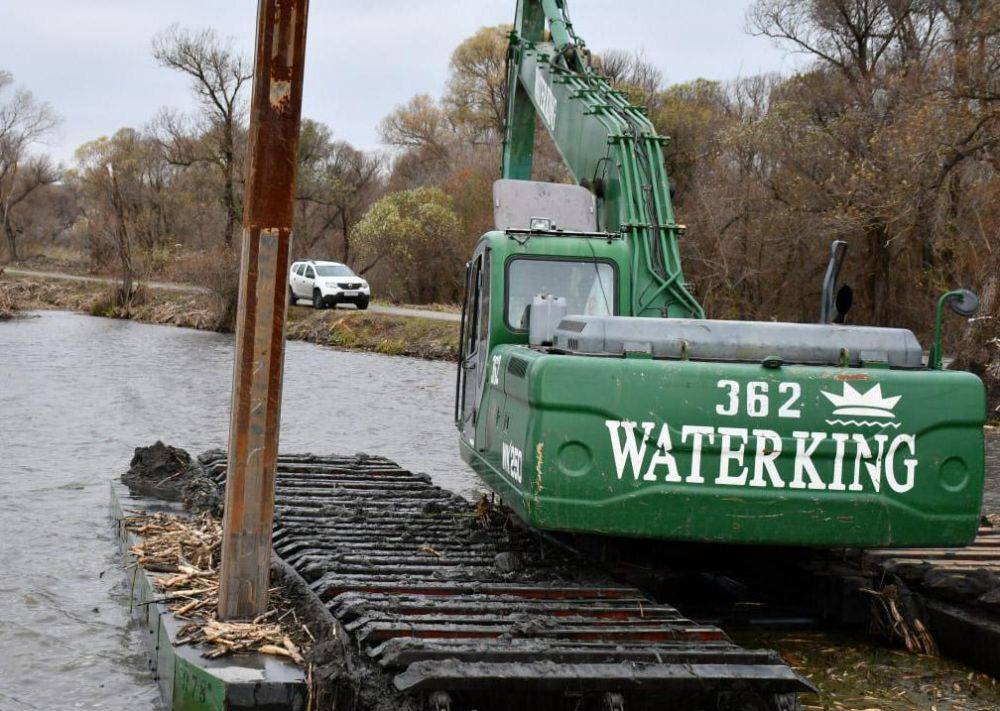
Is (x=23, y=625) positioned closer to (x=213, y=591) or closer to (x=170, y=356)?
(x=213, y=591)

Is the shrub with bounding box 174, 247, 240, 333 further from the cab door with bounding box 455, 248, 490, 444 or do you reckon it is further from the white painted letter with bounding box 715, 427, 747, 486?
the white painted letter with bounding box 715, 427, 747, 486

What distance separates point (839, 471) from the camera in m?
6.61

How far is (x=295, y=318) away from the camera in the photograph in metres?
37.8

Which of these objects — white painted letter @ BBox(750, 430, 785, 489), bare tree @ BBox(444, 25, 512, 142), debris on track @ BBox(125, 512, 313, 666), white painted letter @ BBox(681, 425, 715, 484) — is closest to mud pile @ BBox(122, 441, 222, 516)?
debris on track @ BBox(125, 512, 313, 666)

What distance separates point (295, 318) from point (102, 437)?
19.2 metres

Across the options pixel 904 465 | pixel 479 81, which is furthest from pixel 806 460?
pixel 479 81

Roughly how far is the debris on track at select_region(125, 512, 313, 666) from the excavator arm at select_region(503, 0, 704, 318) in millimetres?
3390

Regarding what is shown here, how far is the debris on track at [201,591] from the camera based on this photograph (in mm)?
6336

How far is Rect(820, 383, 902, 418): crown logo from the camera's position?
21.6 ft

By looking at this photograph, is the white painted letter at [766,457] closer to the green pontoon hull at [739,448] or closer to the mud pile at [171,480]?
the green pontoon hull at [739,448]

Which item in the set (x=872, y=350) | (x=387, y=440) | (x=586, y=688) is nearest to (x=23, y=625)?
(x=586, y=688)

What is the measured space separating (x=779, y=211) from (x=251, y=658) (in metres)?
26.2

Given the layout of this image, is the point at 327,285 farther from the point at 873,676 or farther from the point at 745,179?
the point at 873,676

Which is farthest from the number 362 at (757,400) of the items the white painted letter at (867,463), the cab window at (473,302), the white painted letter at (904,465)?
the cab window at (473,302)
